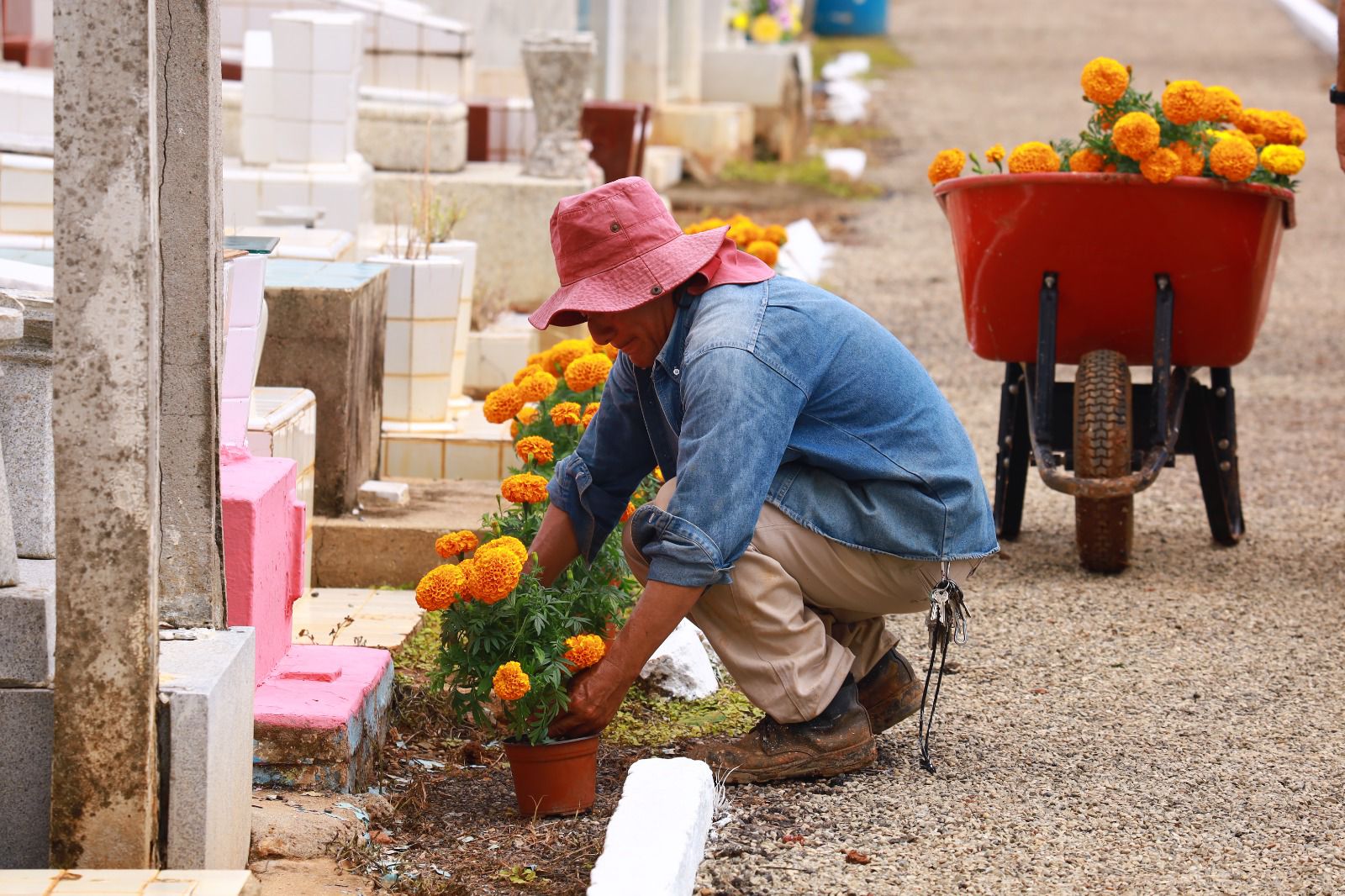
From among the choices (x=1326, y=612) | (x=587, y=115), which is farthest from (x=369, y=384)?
(x=587, y=115)

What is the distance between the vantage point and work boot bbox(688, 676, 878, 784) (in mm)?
3197

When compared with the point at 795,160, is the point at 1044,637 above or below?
below

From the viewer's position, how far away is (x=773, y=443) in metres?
2.94

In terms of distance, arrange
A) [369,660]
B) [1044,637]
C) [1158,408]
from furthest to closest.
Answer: [1158,408]
[1044,637]
[369,660]

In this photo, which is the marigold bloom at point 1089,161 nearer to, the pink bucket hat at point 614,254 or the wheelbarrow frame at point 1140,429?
the wheelbarrow frame at point 1140,429

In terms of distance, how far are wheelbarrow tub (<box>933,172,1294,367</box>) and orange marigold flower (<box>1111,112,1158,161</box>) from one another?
8 centimetres

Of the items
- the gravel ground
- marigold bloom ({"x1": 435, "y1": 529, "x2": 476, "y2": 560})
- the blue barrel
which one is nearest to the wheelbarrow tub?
the gravel ground

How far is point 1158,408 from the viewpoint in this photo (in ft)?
15.5

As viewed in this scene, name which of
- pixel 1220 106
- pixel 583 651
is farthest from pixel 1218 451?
pixel 583 651

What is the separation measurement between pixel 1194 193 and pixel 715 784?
229 centimetres

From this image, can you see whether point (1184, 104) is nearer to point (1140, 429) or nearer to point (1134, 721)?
point (1140, 429)

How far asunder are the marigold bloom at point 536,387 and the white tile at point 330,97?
9.27 feet

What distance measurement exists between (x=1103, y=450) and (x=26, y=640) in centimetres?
301

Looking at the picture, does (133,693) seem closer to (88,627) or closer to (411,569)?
(88,627)
